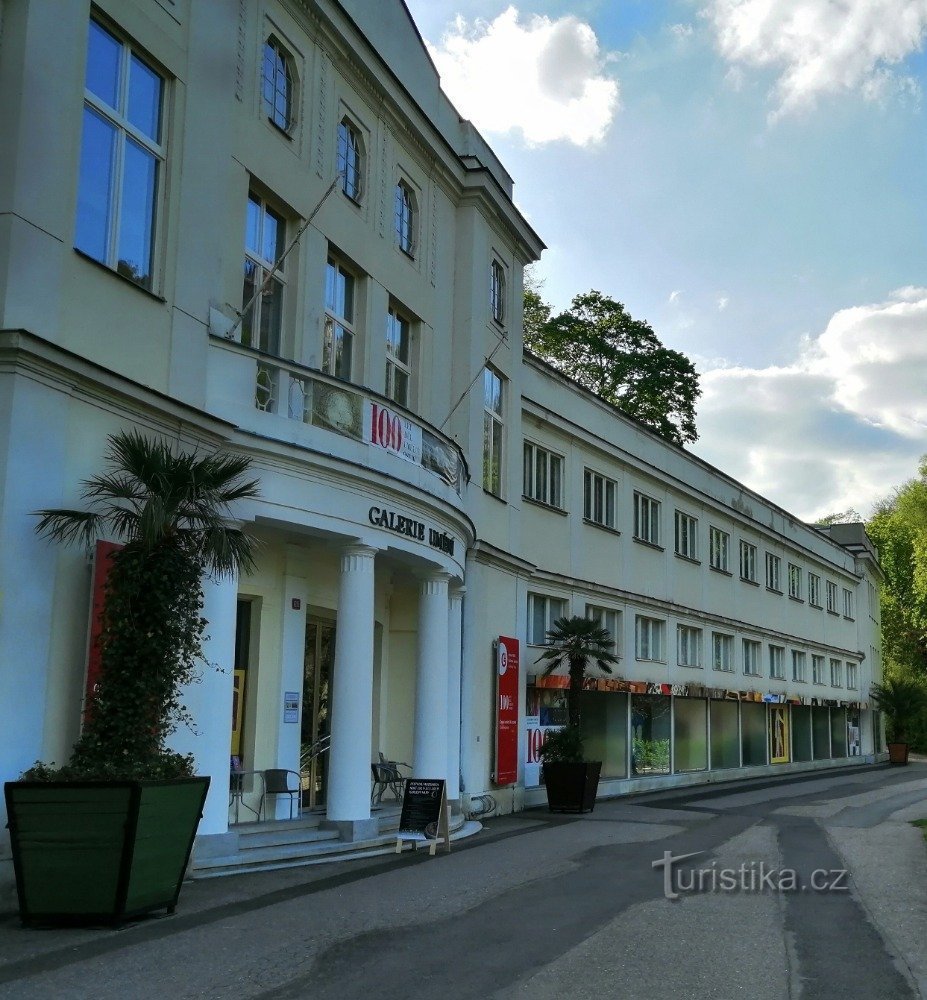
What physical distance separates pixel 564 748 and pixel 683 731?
437 inches

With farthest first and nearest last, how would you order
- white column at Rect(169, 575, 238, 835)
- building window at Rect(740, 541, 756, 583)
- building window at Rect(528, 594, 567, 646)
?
1. building window at Rect(740, 541, 756, 583)
2. building window at Rect(528, 594, 567, 646)
3. white column at Rect(169, 575, 238, 835)

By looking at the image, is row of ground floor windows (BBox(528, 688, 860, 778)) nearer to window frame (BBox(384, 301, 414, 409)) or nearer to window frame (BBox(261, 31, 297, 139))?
window frame (BBox(384, 301, 414, 409))

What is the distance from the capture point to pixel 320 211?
16766 mm

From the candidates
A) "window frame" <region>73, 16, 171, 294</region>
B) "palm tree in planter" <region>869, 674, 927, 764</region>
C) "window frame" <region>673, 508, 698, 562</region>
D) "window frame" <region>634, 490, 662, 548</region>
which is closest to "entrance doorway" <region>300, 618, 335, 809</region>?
"window frame" <region>73, 16, 171, 294</region>

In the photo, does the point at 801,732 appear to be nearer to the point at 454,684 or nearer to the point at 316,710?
the point at 454,684

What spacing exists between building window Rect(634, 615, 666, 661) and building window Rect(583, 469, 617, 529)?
8.81 ft

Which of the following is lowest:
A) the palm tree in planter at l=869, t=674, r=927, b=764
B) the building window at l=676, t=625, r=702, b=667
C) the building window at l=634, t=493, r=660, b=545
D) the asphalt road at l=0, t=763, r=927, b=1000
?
the asphalt road at l=0, t=763, r=927, b=1000

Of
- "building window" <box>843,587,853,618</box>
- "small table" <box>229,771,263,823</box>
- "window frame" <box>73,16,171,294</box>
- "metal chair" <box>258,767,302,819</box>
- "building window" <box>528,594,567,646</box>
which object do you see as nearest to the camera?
"window frame" <box>73,16,171,294</box>

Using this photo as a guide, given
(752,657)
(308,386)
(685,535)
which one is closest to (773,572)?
(752,657)

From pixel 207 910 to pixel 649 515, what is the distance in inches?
858

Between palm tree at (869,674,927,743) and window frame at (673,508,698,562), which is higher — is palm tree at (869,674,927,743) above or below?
below

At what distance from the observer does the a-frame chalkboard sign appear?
14125mm

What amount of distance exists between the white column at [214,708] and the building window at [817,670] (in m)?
35.0

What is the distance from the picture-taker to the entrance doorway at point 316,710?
17172mm
